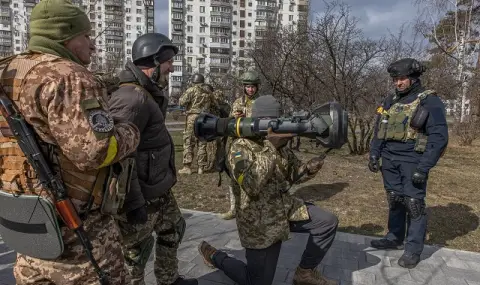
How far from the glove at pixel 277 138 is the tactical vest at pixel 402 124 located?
1.85m

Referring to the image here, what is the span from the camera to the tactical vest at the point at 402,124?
372cm

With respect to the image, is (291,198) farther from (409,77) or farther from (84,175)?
(409,77)

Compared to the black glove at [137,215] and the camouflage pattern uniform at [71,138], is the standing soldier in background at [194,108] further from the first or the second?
the camouflage pattern uniform at [71,138]

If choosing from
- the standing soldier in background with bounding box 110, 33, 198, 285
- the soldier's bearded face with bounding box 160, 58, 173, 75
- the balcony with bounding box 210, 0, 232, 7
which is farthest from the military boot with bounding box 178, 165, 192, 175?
the balcony with bounding box 210, 0, 232, 7

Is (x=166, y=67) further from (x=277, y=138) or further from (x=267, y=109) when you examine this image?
(x=277, y=138)

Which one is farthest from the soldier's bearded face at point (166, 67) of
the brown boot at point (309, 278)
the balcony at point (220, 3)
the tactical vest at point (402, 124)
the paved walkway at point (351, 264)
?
the balcony at point (220, 3)

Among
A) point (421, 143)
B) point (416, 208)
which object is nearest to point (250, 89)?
point (421, 143)

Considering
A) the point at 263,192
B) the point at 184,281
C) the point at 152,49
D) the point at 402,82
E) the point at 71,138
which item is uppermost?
the point at 152,49

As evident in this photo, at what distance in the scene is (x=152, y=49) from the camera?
2.56 m

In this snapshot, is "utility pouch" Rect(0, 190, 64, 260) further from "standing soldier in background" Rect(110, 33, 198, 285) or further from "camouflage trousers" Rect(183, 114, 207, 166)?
"camouflage trousers" Rect(183, 114, 207, 166)

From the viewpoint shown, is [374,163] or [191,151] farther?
[191,151]

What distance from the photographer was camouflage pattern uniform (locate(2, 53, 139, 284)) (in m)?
1.51

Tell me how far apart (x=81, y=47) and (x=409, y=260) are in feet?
11.4

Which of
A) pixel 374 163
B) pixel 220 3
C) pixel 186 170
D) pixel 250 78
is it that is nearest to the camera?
pixel 374 163
